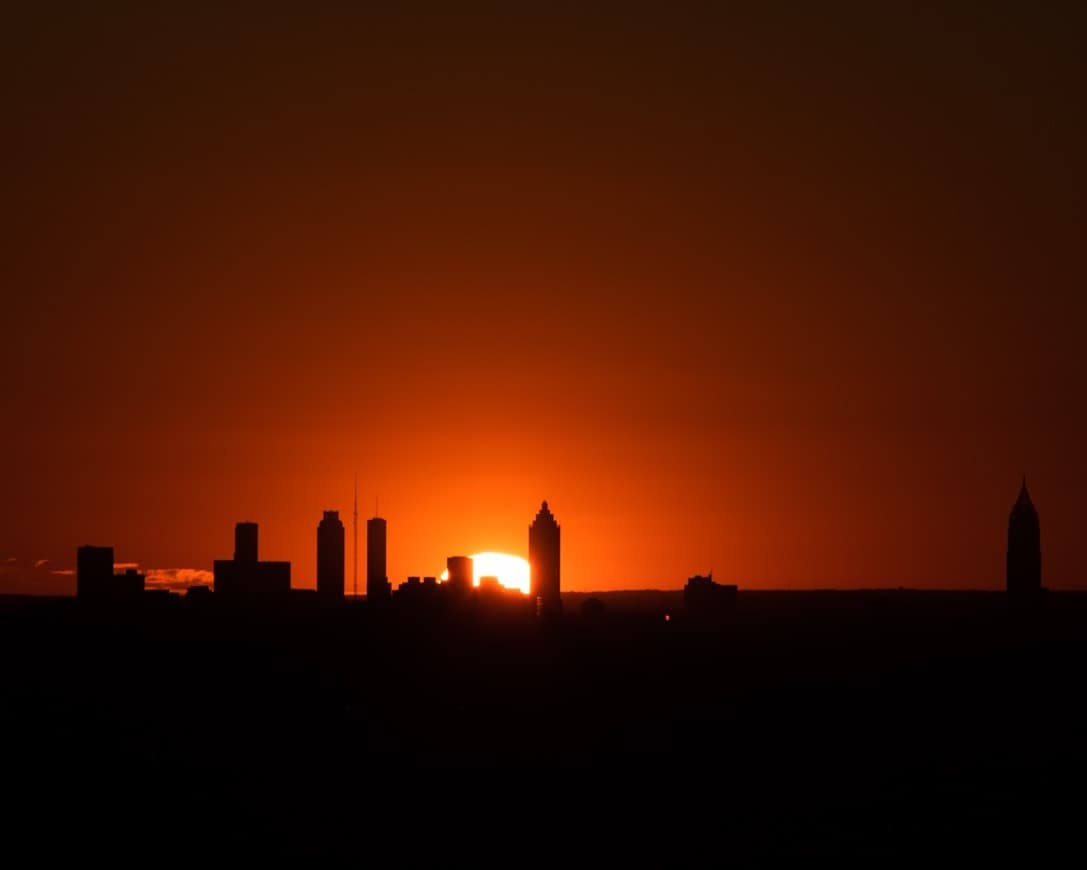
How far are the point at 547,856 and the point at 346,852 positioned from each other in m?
23.1

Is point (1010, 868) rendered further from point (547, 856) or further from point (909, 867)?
point (547, 856)

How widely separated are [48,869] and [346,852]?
33.0 m

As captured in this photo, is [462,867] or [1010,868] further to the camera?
[1010,868]

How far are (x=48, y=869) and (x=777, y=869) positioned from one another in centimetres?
7983

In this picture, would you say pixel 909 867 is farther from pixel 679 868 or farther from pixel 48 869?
pixel 48 869

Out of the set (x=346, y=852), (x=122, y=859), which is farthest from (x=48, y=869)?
(x=346, y=852)

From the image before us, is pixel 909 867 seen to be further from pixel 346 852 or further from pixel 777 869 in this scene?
pixel 346 852

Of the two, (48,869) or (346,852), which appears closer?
(48,869)

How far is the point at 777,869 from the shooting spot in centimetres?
19275

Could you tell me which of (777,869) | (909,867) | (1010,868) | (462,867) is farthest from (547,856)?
(1010,868)

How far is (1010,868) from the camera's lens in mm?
199500

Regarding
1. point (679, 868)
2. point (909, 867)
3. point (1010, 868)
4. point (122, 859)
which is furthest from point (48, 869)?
point (1010, 868)

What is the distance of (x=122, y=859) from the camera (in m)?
194

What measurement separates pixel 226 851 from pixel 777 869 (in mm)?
63464
